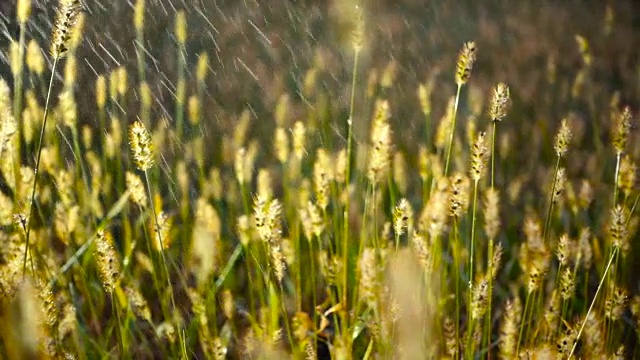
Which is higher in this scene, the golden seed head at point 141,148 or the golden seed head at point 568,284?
the golden seed head at point 141,148

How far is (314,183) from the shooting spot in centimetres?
175

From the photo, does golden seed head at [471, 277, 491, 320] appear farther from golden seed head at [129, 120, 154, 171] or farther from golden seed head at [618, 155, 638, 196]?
golden seed head at [129, 120, 154, 171]

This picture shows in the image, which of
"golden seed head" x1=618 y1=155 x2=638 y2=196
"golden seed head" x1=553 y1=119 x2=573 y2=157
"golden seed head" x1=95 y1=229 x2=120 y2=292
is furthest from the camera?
"golden seed head" x1=618 y1=155 x2=638 y2=196

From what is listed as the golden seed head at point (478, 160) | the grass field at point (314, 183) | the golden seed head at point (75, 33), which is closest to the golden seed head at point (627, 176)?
the grass field at point (314, 183)

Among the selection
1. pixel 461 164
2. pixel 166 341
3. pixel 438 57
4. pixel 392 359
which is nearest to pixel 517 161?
pixel 461 164

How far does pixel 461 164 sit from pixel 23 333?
1.01 m

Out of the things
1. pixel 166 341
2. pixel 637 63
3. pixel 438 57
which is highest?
pixel 438 57

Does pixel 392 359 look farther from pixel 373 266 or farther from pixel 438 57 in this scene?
pixel 438 57

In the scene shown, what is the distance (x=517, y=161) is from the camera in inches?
99.3

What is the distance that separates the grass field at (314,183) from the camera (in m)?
1.04

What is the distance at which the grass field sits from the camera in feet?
3.41

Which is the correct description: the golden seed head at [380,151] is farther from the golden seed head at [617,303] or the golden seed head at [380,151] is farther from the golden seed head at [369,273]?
the golden seed head at [617,303]

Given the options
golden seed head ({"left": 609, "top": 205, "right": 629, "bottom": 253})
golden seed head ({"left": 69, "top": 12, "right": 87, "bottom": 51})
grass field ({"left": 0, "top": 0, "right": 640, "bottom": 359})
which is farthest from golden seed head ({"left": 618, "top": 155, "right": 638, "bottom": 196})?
golden seed head ({"left": 69, "top": 12, "right": 87, "bottom": 51})

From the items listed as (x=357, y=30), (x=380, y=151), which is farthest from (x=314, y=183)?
(x=380, y=151)
